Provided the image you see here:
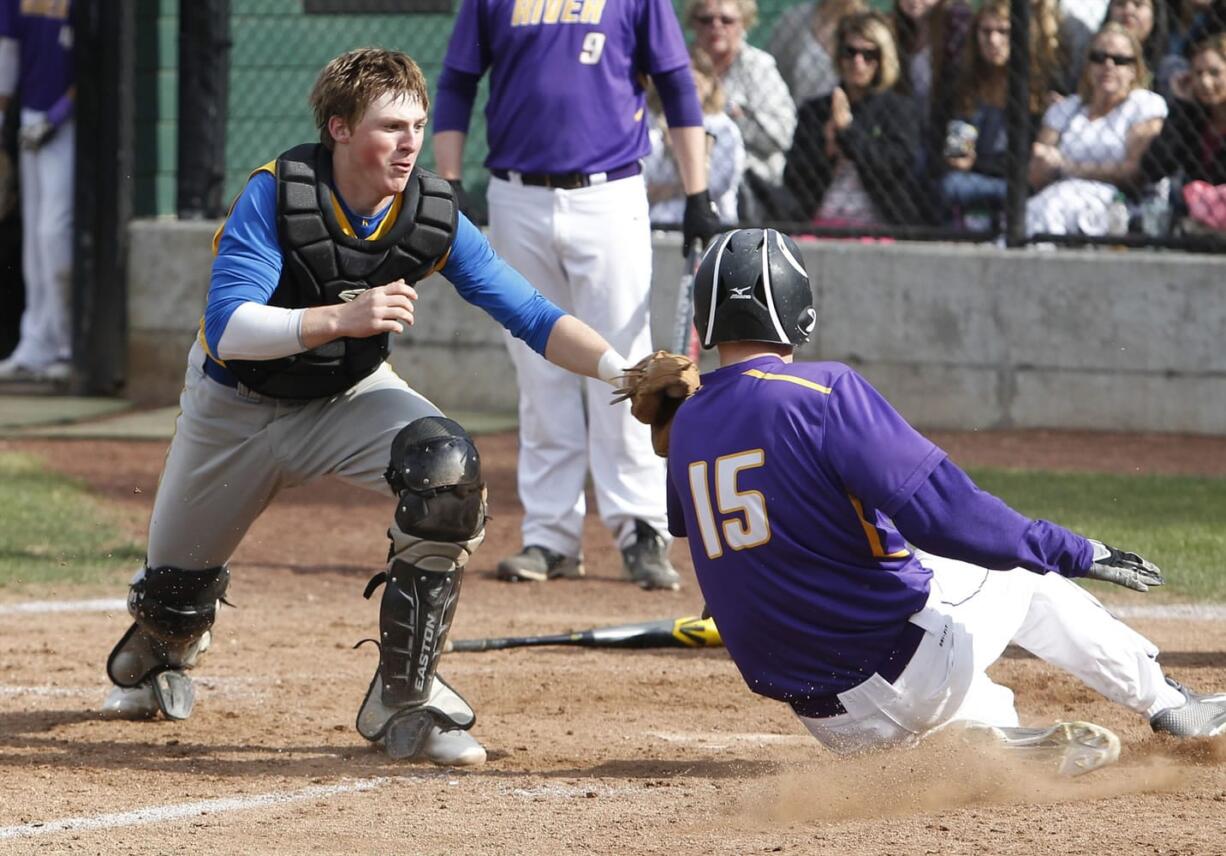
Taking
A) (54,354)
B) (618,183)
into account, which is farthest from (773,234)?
(54,354)

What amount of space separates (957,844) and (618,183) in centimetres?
358

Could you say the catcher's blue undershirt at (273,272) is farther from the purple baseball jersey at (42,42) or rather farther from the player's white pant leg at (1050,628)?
the purple baseball jersey at (42,42)

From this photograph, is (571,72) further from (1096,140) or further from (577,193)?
(1096,140)

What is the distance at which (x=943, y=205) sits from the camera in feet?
32.2

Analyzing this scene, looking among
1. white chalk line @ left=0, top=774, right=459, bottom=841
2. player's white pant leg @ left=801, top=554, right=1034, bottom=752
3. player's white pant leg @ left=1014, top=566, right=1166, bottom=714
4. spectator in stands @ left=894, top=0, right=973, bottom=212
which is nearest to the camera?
white chalk line @ left=0, top=774, right=459, bottom=841

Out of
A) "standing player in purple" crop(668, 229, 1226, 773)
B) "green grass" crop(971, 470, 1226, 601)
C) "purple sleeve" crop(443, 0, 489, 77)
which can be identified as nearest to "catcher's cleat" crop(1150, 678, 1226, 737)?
"standing player in purple" crop(668, 229, 1226, 773)

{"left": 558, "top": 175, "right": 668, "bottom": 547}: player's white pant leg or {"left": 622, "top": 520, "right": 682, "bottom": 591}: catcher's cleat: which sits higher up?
{"left": 558, "top": 175, "right": 668, "bottom": 547}: player's white pant leg

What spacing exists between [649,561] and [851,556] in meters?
2.86

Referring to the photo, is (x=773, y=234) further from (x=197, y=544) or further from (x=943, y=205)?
(x=943, y=205)

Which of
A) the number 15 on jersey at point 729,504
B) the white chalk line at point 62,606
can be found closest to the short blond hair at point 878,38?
the white chalk line at point 62,606

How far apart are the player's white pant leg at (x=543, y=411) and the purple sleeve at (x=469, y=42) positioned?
43cm

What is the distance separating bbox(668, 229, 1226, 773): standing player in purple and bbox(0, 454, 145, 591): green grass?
134 inches

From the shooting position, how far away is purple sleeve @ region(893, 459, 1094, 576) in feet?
12.0

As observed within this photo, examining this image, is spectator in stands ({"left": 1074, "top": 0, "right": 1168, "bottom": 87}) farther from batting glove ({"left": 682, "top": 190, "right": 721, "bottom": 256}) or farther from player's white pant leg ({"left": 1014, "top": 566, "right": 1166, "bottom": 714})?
player's white pant leg ({"left": 1014, "top": 566, "right": 1166, "bottom": 714})
